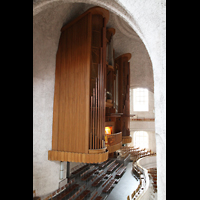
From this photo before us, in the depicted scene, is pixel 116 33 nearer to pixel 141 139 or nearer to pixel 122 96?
pixel 122 96

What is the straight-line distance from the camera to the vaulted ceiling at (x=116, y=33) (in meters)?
6.94

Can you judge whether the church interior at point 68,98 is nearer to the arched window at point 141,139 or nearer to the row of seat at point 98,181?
the row of seat at point 98,181

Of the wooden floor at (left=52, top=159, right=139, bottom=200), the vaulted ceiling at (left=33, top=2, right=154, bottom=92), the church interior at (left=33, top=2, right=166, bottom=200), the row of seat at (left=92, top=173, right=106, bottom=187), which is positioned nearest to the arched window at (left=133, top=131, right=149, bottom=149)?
the vaulted ceiling at (left=33, top=2, right=154, bottom=92)

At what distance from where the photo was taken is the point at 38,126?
7.02 meters

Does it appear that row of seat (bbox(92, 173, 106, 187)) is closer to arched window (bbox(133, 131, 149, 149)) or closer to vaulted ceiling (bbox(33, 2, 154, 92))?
vaulted ceiling (bbox(33, 2, 154, 92))

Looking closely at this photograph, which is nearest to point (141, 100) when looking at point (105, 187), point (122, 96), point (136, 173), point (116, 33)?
point (122, 96)

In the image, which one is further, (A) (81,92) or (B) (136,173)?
(B) (136,173)

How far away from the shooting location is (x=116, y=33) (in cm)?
1100

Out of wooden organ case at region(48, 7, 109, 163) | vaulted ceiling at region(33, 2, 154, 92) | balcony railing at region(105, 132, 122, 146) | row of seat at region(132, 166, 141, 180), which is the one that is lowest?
row of seat at region(132, 166, 141, 180)

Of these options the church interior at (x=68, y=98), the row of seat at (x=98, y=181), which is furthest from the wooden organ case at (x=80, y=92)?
the row of seat at (x=98, y=181)

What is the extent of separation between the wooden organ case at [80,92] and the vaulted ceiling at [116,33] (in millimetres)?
482

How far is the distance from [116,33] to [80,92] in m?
5.92

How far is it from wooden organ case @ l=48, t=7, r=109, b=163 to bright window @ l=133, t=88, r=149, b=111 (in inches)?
567

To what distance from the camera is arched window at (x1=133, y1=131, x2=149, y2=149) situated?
67.3ft
